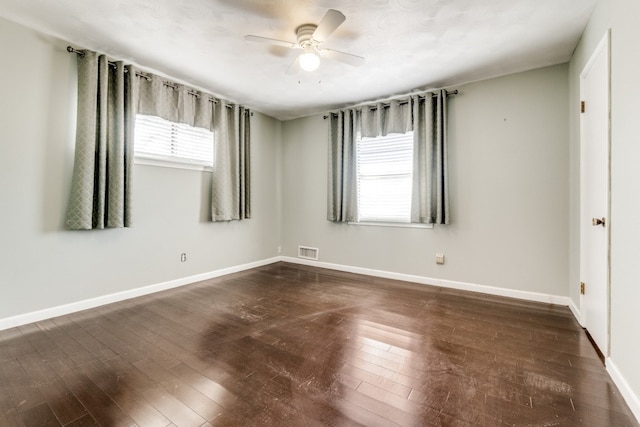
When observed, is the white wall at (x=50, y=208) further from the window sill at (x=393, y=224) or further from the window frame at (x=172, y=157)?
the window sill at (x=393, y=224)

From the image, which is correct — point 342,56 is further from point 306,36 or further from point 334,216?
point 334,216

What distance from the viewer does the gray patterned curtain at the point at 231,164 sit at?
408 cm

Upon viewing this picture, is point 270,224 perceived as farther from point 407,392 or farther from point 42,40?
point 407,392

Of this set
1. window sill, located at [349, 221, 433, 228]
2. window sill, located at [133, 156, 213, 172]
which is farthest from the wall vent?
window sill, located at [133, 156, 213, 172]

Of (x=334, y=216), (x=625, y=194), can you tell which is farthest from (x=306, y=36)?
(x=334, y=216)

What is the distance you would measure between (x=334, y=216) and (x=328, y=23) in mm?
2859

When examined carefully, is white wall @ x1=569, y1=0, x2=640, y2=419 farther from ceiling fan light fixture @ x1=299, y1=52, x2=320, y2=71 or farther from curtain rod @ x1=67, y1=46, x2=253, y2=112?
curtain rod @ x1=67, y1=46, x2=253, y2=112

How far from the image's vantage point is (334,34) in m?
2.60

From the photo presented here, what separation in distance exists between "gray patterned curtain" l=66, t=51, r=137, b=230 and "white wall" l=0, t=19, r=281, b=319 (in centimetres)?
15

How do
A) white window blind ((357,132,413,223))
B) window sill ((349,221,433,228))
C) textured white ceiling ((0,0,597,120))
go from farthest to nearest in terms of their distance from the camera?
white window blind ((357,132,413,223))
window sill ((349,221,433,228))
textured white ceiling ((0,0,597,120))

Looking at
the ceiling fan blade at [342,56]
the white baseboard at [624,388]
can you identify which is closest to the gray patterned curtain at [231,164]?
the ceiling fan blade at [342,56]

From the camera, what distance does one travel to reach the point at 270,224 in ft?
16.9

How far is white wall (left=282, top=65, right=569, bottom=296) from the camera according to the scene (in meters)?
3.08

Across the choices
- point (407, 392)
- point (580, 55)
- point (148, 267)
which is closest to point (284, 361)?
point (407, 392)
